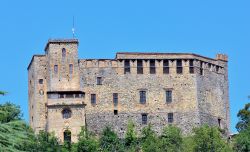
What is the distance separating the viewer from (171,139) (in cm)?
6894

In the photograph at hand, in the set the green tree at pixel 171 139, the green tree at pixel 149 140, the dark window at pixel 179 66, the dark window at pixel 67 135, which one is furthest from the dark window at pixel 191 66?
the dark window at pixel 67 135

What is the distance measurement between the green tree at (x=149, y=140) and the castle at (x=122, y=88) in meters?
1.17

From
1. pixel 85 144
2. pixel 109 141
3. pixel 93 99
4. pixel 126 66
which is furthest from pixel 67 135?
pixel 126 66

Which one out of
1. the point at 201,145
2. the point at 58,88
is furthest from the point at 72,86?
the point at 201,145

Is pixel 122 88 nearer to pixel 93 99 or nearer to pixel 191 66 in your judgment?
pixel 93 99

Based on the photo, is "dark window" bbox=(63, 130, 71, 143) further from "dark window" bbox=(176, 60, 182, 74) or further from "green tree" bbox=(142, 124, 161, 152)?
"dark window" bbox=(176, 60, 182, 74)

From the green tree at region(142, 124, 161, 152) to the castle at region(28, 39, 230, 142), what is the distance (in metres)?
1.17

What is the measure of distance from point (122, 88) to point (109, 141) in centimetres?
572

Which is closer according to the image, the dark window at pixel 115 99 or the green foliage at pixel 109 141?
the green foliage at pixel 109 141

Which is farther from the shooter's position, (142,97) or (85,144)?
(142,97)

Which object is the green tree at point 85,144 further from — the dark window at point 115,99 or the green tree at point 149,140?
the dark window at point 115,99

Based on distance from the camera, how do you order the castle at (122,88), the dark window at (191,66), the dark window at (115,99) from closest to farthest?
the castle at (122,88) → the dark window at (115,99) → the dark window at (191,66)

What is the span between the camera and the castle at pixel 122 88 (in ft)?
234

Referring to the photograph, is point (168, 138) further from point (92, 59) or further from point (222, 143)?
point (92, 59)
